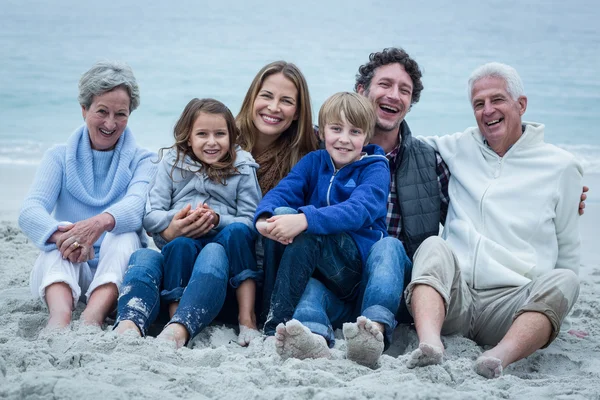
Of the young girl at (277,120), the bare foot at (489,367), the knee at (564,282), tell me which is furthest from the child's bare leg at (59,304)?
the knee at (564,282)

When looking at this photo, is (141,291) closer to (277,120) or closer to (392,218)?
(277,120)

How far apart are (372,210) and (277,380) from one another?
1044 millimetres

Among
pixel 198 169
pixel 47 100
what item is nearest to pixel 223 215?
pixel 198 169

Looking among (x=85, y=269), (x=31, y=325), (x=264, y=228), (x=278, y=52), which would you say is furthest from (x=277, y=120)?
(x=278, y=52)

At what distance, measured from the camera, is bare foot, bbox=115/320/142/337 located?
118 inches

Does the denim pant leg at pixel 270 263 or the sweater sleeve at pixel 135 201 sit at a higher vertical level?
the sweater sleeve at pixel 135 201

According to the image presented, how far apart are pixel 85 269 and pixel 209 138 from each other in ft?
3.01

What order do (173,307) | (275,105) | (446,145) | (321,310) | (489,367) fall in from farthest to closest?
(446,145)
(275,105)
(173,307)
(321,310)
(489,367)

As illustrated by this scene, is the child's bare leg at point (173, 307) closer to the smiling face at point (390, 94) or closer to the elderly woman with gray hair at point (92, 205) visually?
the elderly woman with gray hair at point (92, 205)

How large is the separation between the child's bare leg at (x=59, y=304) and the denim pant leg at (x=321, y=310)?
107 centimetres

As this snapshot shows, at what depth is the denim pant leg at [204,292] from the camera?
312 cm

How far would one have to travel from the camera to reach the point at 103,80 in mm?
3645

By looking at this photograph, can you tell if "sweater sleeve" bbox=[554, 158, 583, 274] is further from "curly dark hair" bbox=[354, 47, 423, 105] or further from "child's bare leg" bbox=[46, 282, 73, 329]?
"child's bare leg" bbox=[46, 282, 73, 329]

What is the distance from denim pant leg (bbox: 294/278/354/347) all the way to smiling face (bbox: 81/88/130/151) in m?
1.37
